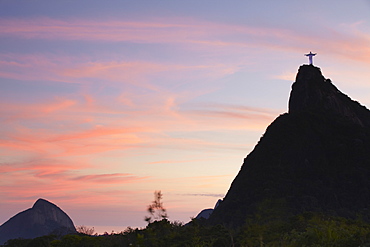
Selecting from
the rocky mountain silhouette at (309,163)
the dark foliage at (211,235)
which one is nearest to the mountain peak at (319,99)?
the rocky mountain silhouette at (309,163)

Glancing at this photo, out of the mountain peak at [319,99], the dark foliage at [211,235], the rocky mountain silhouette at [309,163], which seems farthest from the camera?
the mountain peak at [319,99]

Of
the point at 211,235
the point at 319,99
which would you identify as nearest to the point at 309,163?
the point at 319,99

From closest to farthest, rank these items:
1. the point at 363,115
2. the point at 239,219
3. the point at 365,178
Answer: the point at 239,219, the point at 365,178, the point at 363,115

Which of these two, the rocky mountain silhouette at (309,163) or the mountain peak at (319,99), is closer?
the rocky mountain silhouette at (309,163)

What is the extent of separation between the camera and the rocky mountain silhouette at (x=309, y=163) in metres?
84.6

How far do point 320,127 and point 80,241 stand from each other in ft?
253

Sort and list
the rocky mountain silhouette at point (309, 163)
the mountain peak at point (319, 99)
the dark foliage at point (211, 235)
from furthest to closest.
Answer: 1. the mountain peak at point (319, 99)
2. the rocky mountain silhouette at point (309, 163)
3. the dark foliage at point (211, 235)

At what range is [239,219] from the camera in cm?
8431

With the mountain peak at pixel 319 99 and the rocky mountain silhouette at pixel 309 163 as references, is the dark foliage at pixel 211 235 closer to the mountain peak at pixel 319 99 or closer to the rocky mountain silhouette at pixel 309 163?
the rocky mountain silhouette at pixel 309 163

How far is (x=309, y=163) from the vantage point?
326 ft

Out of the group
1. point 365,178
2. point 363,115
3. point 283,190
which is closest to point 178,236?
point 283,190

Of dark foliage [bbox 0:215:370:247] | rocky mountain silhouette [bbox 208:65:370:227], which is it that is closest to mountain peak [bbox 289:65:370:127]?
rocky mountain silhouette [bbox 208:65:370:227]

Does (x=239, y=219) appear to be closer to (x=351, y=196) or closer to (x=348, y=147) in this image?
(x=351, y=196)

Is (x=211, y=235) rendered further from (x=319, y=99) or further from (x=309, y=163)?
(x=319, y=99)
